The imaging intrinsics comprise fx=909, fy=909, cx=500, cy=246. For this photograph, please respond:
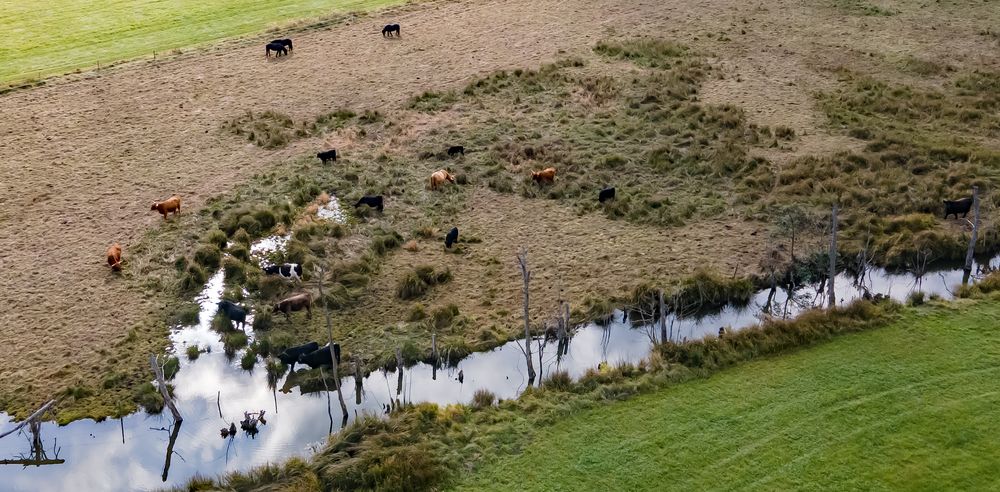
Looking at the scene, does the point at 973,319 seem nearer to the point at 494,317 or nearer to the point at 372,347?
the point at 494,317

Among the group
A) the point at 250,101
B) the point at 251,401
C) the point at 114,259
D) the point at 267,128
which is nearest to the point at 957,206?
the point at 251,401

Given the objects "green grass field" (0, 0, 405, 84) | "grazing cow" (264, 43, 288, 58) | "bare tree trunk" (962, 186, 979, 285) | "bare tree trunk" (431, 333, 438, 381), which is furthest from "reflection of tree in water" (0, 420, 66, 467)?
"green grass field" (0, 0, 405, 84)

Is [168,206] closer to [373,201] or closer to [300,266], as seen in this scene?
[300,266]

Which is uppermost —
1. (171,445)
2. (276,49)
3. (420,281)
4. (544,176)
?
(276,49)

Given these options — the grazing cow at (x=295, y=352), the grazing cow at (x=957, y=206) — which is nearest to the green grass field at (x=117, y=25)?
the grazing cow at (x=295, y=352)

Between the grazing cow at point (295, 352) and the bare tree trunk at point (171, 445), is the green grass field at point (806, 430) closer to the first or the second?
the grazing cow at point (295, 352)

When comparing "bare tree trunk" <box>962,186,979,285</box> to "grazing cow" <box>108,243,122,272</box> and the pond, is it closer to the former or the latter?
the pond
